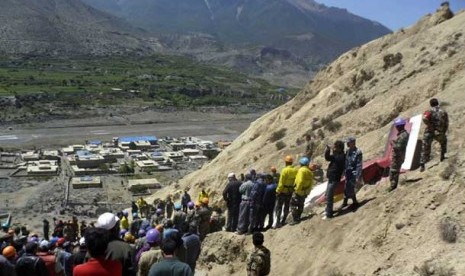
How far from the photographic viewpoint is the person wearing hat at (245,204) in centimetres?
1485

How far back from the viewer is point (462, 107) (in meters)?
16.9

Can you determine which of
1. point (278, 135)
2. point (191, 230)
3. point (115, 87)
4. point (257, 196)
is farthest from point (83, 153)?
point (115, 87)

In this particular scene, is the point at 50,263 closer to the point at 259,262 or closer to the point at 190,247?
the point at 190,247

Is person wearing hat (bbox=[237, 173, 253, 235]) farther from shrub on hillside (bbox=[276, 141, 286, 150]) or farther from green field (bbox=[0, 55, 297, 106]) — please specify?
green field (bbox=[0, 55, 297, 106])

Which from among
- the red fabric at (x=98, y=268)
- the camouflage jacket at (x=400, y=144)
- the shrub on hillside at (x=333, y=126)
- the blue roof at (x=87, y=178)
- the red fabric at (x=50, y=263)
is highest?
the camouflage jacket at (x=400, y=144)

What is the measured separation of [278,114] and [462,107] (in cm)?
1986

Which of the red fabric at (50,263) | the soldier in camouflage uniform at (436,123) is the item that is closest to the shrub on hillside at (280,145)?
the soldier in camouflage uniform at (436,123)

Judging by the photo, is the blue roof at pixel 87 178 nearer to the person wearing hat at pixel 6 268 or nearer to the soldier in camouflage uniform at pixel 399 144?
the soldier in camouflage uniform at pixel 399 144

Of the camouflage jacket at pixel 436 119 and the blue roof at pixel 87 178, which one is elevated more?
the camouflage jacket at pixel 436 119

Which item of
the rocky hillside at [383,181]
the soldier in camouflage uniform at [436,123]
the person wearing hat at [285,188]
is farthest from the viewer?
the person wearing hat at [285,188]

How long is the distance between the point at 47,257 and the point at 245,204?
241 inches

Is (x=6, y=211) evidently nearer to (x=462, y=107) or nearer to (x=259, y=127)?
(x=259, y=127)

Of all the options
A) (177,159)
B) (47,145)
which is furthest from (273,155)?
(47,145)

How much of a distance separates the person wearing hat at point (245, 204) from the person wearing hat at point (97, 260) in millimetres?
8694
